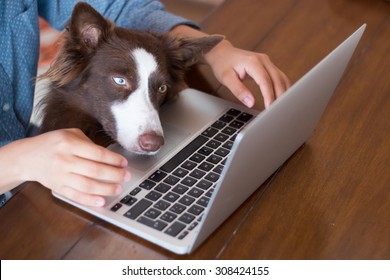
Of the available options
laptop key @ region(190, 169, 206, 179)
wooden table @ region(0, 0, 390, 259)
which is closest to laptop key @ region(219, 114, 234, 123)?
wooden table @ region(0, 0, 390, 259)

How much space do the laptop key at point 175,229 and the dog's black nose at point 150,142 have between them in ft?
0.78

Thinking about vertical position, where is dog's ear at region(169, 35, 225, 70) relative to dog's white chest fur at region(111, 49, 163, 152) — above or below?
above

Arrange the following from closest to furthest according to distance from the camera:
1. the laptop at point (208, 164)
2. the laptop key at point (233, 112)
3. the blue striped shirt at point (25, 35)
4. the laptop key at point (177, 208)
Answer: the laptop at point (208, 164)
the laptop key at point (177, 208)
the laptop key at point (233, 112)
the blue striped shirt at point (25, 35)

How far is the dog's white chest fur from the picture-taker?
121cm

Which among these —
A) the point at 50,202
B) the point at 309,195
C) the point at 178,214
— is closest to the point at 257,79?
the point at 309,195

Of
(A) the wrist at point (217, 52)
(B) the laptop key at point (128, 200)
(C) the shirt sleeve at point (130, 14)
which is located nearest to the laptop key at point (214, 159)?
(B) the laptop key at point (128, 200)

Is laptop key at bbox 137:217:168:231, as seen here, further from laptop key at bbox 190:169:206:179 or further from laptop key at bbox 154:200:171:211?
laptop key at bbox 190:169:206:179

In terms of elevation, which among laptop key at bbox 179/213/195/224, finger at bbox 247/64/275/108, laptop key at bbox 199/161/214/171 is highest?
finger at bbox 247/64/275/108

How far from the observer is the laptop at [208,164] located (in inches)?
35.0

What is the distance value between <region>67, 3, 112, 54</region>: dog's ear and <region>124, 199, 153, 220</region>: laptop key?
47 centimetres

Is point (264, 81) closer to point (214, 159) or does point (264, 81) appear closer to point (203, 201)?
point (214, 159)

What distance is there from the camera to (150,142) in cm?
115

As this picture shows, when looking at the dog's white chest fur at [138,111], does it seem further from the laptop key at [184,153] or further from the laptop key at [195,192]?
the laptop key at [195,192]
